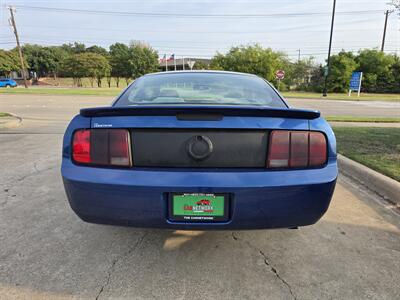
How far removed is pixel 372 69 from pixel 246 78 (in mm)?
44441

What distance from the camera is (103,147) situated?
192cm

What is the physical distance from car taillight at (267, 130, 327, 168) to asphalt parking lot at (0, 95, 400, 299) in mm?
858

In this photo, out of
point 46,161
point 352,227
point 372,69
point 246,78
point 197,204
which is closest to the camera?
point 197,204

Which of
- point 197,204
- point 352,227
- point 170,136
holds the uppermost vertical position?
point 170,136

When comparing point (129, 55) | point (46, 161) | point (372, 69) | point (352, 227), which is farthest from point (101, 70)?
point (352, 227)

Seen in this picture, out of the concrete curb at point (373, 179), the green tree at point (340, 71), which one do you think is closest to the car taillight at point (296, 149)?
the concrete curb at point (373, 179)

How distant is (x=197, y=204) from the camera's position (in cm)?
188

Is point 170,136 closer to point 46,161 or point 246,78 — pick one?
point 246,78

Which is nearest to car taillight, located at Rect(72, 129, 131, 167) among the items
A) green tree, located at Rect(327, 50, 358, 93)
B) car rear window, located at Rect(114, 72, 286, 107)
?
car rear window, located at Rect(114, 72, 286, 107)

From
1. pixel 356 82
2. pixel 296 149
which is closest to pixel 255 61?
pixel 356 82

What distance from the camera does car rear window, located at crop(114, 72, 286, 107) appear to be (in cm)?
257

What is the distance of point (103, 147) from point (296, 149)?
1301 millimetres

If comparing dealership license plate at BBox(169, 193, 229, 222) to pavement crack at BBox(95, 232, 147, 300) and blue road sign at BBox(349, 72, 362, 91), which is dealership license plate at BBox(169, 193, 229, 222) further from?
blue road sign at BBox(349, 72, 362, 91)

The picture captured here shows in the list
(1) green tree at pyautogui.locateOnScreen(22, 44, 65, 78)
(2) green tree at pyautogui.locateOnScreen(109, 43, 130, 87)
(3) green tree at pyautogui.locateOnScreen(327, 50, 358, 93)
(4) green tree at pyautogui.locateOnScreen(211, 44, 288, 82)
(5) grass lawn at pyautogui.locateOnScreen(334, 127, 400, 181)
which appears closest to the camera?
(5) grass lawn at pyautogui.locateOnScreen(334, 127, 400, 181)
